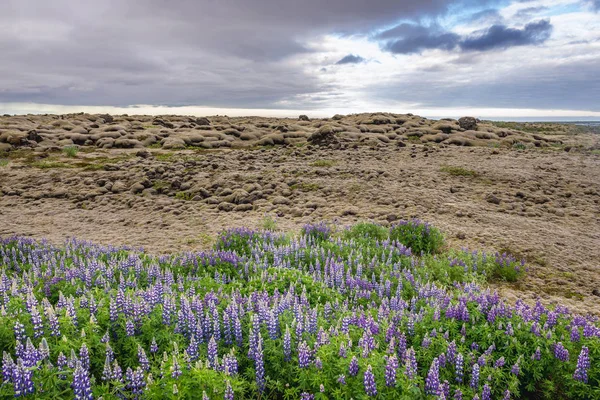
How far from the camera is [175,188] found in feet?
62.5

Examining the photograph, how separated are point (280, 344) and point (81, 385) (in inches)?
81.6

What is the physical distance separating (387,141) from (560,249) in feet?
75.6

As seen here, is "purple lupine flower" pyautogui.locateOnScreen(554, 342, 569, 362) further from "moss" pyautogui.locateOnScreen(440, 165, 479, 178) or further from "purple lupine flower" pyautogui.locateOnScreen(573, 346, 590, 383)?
"moss" pyautogui.locateOnScreen(440, 165, 479, 178)

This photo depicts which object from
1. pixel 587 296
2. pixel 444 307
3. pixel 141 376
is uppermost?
pixel 141 376

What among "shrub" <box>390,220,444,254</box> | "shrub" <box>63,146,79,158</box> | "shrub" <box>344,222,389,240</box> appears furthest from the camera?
"shrub" <box>63,146,79,158</box>

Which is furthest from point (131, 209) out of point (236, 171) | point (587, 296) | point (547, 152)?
point (547, 152)

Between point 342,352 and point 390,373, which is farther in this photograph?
point 342,352

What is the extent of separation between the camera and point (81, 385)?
11.6 feet

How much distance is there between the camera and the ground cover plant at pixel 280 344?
3.94 meters

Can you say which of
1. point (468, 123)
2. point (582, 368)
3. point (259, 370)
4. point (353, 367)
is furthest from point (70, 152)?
point (468, 123)

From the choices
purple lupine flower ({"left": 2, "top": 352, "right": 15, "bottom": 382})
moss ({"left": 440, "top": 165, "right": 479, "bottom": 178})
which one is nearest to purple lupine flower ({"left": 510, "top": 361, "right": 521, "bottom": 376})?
purple lupine flower ({"left": 2, "top": 352, "right": 15, "bottom": 382})

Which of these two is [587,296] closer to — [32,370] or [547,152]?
[32,370]

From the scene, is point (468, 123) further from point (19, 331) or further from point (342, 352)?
point (19, 331)

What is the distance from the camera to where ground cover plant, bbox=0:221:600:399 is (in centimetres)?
394
